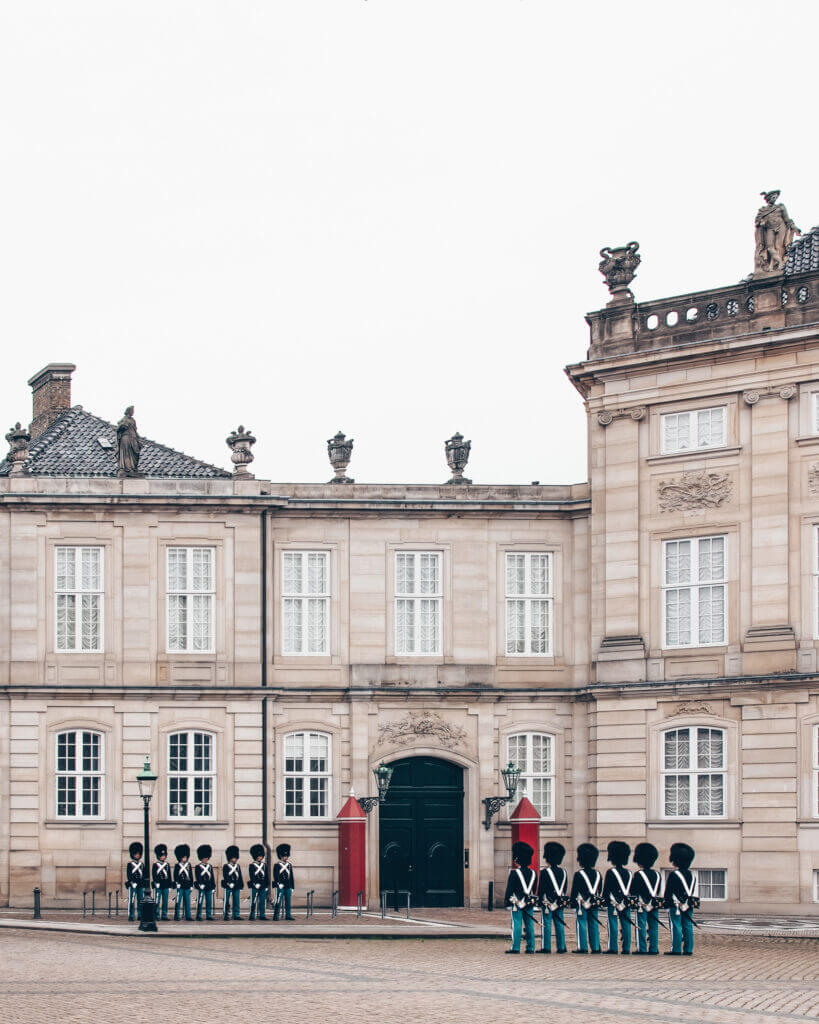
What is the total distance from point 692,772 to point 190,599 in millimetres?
11281

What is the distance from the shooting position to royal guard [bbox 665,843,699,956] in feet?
99.7

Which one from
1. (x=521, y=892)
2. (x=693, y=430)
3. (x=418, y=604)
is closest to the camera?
(x=521, y=892)

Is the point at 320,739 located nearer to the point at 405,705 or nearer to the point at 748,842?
the point at 405,705

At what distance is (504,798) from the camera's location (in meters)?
43.5

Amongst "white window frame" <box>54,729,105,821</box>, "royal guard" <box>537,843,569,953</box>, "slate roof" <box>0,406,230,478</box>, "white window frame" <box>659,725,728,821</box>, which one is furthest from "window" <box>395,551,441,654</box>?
"royal guard" <box>537,843,569,953</box>

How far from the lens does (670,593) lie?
42656mm

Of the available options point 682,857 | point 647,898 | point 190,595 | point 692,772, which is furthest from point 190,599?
point 682,857

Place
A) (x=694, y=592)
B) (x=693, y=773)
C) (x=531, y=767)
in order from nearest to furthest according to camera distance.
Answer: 1. (x=693, y=773)
2. (x=694, y=592)
3. (x=531, y=767)

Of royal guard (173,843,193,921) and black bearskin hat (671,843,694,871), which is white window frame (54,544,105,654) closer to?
royal guard (173,843,193,921)

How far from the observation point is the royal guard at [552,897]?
3102 cm

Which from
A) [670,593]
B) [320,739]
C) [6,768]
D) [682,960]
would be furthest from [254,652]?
[682,960]

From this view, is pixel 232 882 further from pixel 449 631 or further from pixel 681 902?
pixel 681 902

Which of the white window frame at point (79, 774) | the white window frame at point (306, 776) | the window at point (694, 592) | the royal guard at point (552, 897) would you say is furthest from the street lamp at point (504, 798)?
the royal guard at point (552, 897)

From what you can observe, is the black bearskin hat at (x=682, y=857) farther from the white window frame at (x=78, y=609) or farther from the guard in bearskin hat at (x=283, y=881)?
the white window frame at (x=78, y=609)
